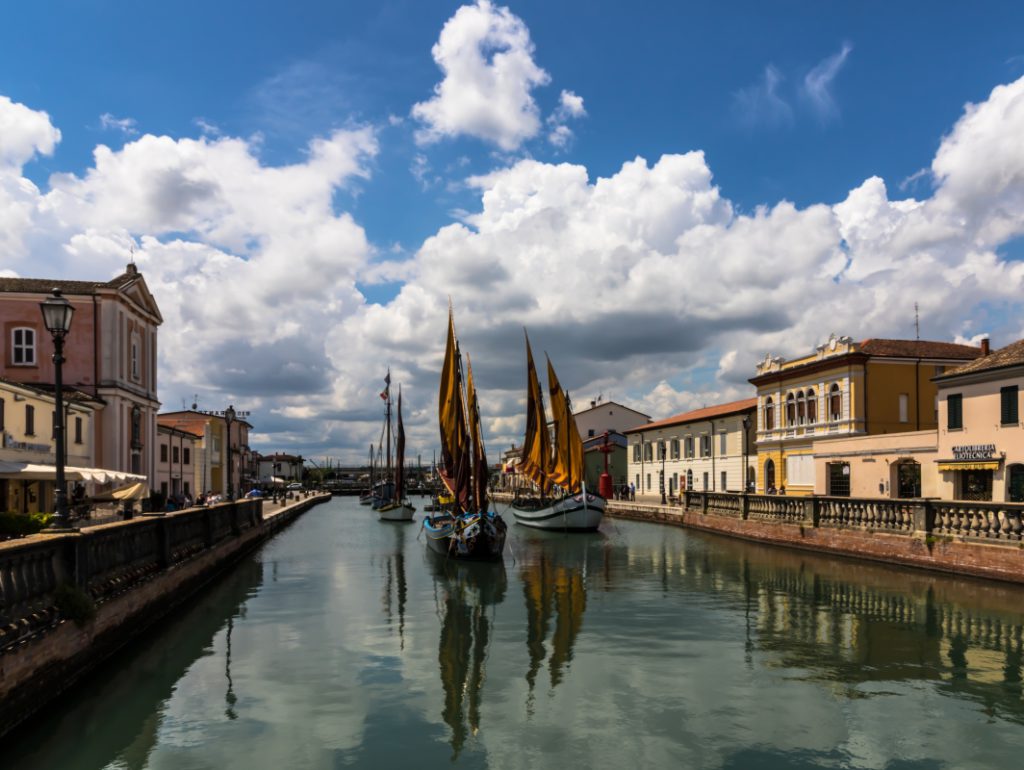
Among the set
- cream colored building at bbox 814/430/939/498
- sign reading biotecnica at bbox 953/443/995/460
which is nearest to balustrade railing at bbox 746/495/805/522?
cream colored building at bbox 814/430/939/498

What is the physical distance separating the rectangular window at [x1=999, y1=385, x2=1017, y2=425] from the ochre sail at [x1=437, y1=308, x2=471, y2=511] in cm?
2287

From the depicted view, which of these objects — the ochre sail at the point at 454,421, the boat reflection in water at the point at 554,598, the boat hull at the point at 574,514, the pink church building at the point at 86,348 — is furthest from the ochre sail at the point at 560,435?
the pink church building at the point at 86,348

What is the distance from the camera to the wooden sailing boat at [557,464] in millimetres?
51875

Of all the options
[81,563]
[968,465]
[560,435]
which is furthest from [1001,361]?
[81,563]

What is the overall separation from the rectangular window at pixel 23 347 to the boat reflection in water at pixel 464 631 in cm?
2656

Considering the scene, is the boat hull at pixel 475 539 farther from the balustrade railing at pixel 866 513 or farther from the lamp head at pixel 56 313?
the lamp head at pixel 56 313

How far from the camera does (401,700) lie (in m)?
13.0

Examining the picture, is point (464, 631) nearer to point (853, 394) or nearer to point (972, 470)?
point (972, 470)

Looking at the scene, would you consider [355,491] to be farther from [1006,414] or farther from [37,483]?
[1006,414]

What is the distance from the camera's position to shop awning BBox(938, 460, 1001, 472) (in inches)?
1262

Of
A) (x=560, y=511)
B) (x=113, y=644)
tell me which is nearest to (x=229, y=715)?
(x=113, y=644)

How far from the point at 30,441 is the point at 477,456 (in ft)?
64.5

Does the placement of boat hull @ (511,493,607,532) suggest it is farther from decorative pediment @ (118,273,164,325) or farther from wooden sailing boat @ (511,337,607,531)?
decorative pediment @ (118,273,164,325)

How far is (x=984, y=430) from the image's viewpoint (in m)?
32.5
